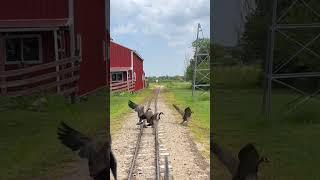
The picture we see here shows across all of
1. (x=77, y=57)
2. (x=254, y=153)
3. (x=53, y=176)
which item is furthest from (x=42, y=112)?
(x=254, y=153)

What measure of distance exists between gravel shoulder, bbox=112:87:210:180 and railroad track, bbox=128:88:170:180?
0.12 meters

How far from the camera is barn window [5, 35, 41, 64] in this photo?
20.8 metres

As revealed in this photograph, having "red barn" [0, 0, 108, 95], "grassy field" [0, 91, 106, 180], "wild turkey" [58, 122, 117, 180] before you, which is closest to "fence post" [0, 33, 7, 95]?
"red barn" [0, 0, 108, 95]

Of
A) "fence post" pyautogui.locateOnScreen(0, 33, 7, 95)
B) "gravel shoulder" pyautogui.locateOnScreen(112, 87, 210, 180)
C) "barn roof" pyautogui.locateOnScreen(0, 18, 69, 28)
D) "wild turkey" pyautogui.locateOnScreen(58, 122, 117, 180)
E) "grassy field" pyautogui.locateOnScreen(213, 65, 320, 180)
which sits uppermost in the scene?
"barn roof" pyautogui.locateOnScreen(0, 18, 69, 28)

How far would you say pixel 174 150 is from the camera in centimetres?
1237

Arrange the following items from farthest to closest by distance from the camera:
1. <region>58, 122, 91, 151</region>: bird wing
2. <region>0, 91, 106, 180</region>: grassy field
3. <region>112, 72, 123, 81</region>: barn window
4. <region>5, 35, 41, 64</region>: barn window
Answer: <region>112, 72, 123, 81</region>: barn window < <region>5, 35, 41, 64</region>: barn window < <region>0, 91, 106, 180</region>: grassy field < <region>58, 122, 91, 151</region>: bird wing

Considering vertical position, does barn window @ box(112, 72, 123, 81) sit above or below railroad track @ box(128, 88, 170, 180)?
above

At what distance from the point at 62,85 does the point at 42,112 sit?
3.06m

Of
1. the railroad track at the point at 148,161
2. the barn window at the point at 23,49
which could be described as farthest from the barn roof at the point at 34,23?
the railroad track at the point at 148,161

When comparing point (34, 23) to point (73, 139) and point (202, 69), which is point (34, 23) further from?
point (202, 69)

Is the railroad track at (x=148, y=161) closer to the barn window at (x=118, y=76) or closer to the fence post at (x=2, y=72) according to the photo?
the fence post at (x=2, y=72)

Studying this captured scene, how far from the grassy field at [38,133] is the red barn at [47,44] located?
1149 millimetres

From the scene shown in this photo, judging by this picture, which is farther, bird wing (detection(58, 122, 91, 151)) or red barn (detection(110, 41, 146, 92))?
red barn (detection(110, 41, 146, 92))

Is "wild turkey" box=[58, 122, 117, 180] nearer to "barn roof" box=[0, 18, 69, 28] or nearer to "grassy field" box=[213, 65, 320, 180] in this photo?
"grassy field" box=[213, 65, 320, 180]
